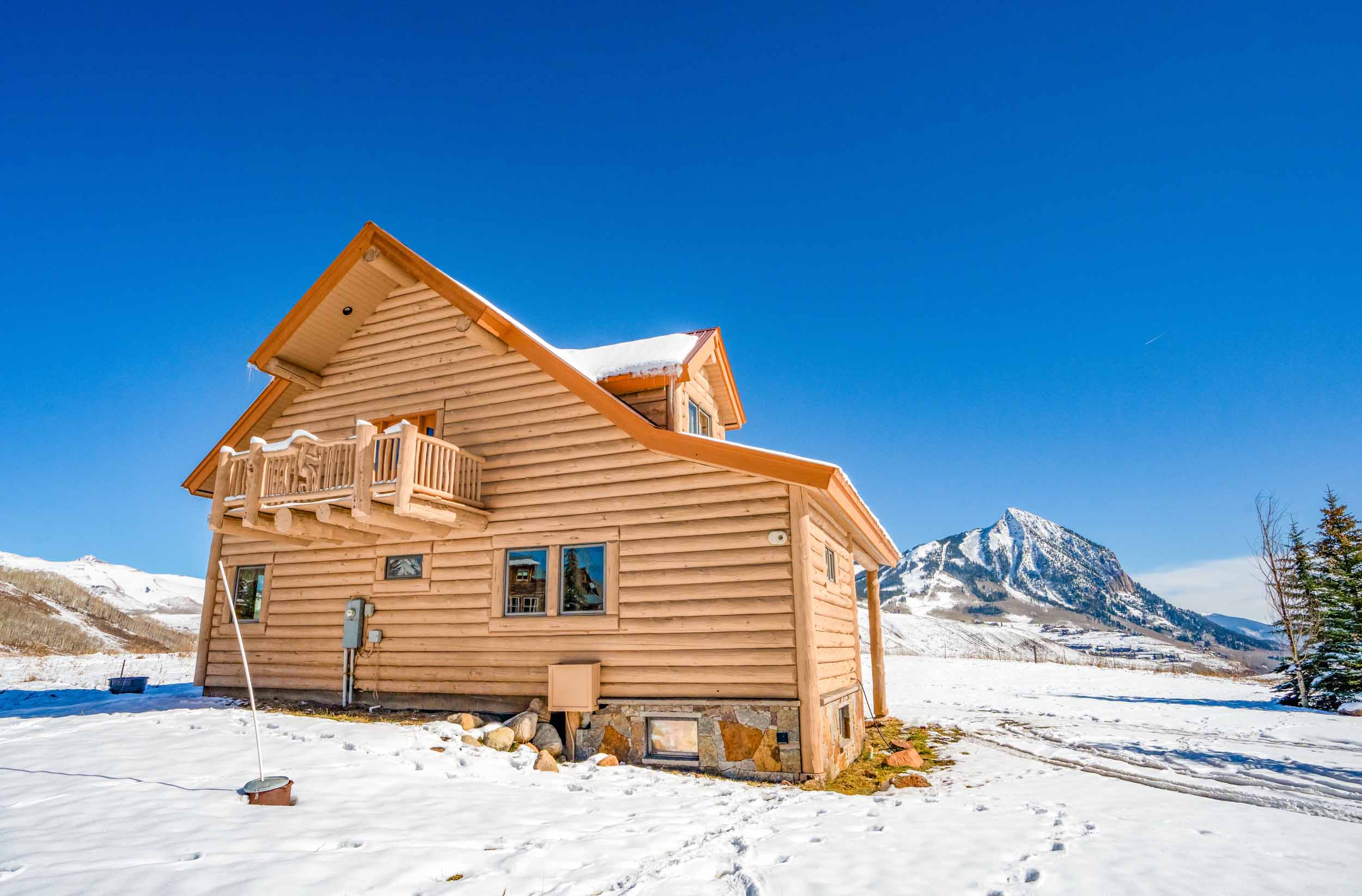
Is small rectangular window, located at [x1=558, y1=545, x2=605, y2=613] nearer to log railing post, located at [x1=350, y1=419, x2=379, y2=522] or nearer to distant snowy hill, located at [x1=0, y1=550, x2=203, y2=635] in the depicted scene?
log railing post, located at [x1=350, y1=419, x2=379, y2=522]

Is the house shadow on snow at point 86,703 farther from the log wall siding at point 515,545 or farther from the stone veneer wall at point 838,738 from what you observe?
the stone veneer wall at point 838,738

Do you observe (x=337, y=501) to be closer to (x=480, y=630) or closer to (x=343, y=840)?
(x=480, y=630)

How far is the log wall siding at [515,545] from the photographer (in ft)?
32.7

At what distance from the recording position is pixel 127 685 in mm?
14047

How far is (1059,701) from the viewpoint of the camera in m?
18.8

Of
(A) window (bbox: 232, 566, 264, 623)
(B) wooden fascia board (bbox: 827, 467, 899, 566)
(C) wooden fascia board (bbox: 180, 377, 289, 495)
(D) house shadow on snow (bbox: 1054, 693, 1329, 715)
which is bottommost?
(D) house shadow on snow (bbox: 1054, 693, 1329, 715)

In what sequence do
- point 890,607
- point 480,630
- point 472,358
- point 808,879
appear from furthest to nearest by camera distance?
point 890,607
point 472,358
point 480,630
point 808,879

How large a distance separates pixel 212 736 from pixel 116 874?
5.40 meters

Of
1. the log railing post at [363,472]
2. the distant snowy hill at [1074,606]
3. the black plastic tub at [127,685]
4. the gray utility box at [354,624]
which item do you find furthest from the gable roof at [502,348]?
the distant snowy hill at [1074,606]

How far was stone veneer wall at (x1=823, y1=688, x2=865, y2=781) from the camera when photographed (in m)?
9.78

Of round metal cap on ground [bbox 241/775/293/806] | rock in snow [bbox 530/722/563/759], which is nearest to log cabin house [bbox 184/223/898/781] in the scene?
rock in snow [bbox 530/722/563/759]

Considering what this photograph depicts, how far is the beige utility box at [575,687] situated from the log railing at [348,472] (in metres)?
3.07

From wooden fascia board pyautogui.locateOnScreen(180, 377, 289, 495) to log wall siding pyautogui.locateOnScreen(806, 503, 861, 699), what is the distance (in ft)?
35.7

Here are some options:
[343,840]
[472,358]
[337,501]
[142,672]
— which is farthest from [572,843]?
[142,672]
